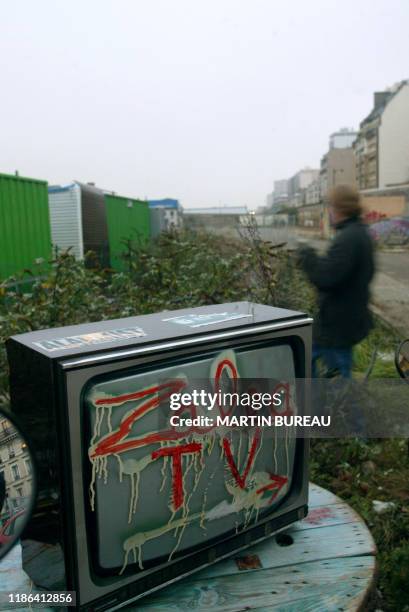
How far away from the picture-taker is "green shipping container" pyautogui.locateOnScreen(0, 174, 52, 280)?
541 centimetres

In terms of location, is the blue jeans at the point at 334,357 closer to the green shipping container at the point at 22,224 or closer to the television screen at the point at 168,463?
the television screen at the point at 168,463

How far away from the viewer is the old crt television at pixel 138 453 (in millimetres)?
1133

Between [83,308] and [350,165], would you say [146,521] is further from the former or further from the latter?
[350,165]

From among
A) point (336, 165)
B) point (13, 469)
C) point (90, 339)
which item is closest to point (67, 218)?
point (336, 165)

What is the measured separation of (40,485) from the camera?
1156 mm

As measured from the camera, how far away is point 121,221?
10508mm

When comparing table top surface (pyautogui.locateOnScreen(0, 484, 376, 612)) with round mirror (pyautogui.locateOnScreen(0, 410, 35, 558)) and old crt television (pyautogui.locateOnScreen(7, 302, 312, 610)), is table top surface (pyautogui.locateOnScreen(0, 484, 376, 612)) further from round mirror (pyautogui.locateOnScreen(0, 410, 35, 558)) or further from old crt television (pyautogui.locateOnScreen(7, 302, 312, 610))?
round mirror (pyautogui.locateOnScreen(0, 410, 35, 558))

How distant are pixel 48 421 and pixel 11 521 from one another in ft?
0.67

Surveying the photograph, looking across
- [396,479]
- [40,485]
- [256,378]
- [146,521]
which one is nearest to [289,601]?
[146,521]

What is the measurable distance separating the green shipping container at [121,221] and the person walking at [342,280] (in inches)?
233

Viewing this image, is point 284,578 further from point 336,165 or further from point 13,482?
point 336,165

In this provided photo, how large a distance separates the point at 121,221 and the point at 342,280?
8274 mm

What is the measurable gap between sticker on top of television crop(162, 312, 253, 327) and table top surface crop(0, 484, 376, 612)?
26.8 inches

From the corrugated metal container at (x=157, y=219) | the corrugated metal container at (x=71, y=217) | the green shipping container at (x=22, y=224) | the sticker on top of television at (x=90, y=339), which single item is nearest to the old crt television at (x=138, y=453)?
the sticker on top of television at (x=90, y=339)
